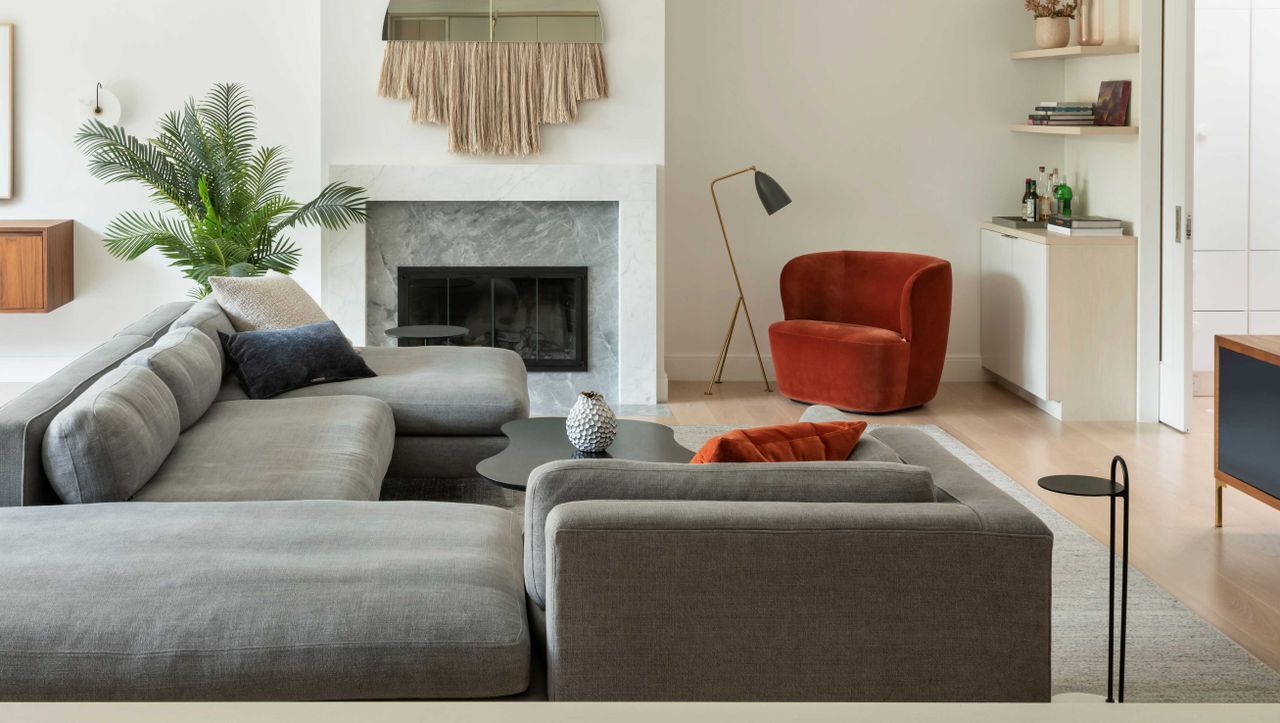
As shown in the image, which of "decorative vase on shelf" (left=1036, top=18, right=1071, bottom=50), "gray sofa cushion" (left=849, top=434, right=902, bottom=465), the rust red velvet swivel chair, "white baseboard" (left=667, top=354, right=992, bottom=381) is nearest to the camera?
"gray sofa cushion" (left=849, top=434, right=902, bottom=465)

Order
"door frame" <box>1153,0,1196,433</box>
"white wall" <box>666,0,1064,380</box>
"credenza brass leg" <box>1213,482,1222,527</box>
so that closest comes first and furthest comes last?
"credenza brass leg" <box>1213,482,1222,527</box> → "door frame" <box>1153,0,1196,433</box> → "white wall" <box>666,0,1064,380</box>

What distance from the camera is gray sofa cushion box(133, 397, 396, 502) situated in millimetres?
3379

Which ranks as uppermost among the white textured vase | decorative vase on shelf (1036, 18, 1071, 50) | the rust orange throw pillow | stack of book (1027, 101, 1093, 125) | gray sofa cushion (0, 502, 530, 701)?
decorative vase on shelf (1036, 18, 1071, 50)

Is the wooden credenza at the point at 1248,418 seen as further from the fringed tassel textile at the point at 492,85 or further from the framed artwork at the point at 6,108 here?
the framed artwork at the point at 6,108

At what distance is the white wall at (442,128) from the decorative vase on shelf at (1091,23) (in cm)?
213

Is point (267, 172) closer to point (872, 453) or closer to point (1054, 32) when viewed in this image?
point (1054, 32)

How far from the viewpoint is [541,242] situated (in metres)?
6.67

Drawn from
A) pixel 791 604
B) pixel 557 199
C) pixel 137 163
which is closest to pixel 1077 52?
pixel 557 199

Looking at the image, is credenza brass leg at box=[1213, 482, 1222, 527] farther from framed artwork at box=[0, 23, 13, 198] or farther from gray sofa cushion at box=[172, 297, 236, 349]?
framed artwork at box=[0, 23, 13, 198]

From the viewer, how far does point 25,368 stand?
707 cm

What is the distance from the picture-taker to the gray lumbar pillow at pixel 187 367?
Answer: 3.84 m

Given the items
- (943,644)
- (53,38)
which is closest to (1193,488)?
(943,644)

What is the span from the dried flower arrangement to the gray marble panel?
2452 millimetres

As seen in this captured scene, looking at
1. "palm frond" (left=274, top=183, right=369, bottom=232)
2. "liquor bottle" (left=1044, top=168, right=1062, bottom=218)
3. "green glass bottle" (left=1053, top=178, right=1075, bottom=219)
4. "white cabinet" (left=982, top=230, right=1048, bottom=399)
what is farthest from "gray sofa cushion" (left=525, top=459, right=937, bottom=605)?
"liquor bottle" (left=1044, top=168, right=1062, bottom=218)
